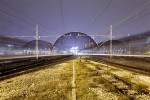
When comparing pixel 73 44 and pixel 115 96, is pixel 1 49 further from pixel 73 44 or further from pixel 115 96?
pixel 73 44

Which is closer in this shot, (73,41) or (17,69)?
(17,69)

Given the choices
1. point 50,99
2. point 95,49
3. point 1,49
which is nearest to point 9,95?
point 50,99

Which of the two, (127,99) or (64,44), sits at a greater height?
(64,44)

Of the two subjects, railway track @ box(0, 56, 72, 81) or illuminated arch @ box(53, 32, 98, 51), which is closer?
railway track @ box(0, 56, 72, 81)

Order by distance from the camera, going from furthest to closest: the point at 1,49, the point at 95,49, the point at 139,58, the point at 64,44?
the point at 64,44 < the point at 95,49 < the point at 1,49 < the point at 139,58

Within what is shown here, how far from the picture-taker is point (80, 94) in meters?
7.80

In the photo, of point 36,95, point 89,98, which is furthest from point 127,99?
point 36,95

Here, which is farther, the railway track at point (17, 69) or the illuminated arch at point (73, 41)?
the illuminated arch at point (73, 41)

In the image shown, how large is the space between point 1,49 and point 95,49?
8980 cm

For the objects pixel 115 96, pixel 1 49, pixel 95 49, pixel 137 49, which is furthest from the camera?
pixel 95 49

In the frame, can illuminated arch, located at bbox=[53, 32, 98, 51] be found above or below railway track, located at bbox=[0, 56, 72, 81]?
above

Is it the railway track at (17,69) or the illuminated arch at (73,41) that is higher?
the illuminated arch at (73,41)

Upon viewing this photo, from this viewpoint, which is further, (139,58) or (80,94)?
(139,58)

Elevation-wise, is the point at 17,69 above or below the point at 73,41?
below
